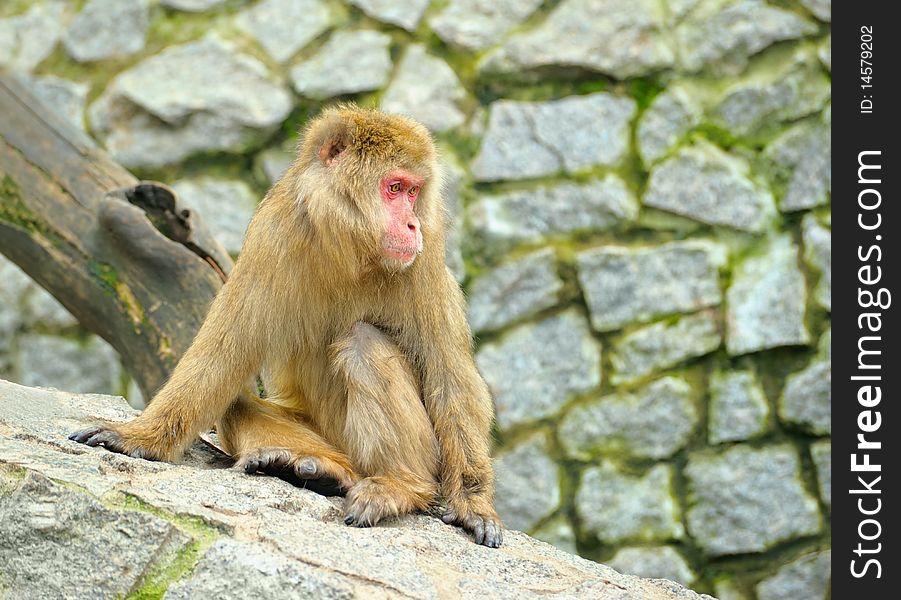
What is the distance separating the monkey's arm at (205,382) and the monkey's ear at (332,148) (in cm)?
52

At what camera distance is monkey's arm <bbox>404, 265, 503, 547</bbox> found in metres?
4.45

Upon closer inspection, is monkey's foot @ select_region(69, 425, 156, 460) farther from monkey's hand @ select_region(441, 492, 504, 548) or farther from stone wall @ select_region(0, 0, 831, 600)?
stone wall @ select_region(0, 0, 831, 600)

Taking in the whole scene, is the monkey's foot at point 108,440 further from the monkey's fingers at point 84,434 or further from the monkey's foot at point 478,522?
the monkey's foot at point 478,522

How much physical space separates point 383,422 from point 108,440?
1.02m

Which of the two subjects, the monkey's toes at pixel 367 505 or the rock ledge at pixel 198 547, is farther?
the monkey's toes at pixel 367 505

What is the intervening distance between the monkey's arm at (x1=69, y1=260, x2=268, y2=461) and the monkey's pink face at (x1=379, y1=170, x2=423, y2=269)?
1.87 feet

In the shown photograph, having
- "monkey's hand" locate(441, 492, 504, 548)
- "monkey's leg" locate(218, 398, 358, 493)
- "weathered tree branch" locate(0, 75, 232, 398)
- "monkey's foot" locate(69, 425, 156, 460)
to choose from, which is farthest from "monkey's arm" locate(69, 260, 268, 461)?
"weathered tree branch" locate(0, 75, 232, 398)

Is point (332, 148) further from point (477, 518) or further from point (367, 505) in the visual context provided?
point (477, 518)

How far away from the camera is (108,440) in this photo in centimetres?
410

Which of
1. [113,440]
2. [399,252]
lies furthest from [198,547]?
[399,252]

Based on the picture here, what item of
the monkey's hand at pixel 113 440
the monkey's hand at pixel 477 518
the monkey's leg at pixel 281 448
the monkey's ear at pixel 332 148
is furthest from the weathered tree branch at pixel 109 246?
the monkey's hand at pixel 477 518

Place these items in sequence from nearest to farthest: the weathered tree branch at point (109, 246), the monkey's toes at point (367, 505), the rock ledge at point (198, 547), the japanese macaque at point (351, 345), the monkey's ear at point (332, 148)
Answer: the rock ledge at point (198, 547) < the monkey's toes at point (367, 505) < the japanese macaque at point (351, 345) < the monkey's ear at point (332, 148) < the weathered tree branch at point (109, 246)

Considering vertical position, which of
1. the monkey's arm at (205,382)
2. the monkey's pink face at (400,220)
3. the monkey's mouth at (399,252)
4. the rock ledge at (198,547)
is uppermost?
the monkey's pink face at (400,220)

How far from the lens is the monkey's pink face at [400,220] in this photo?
4188mm
